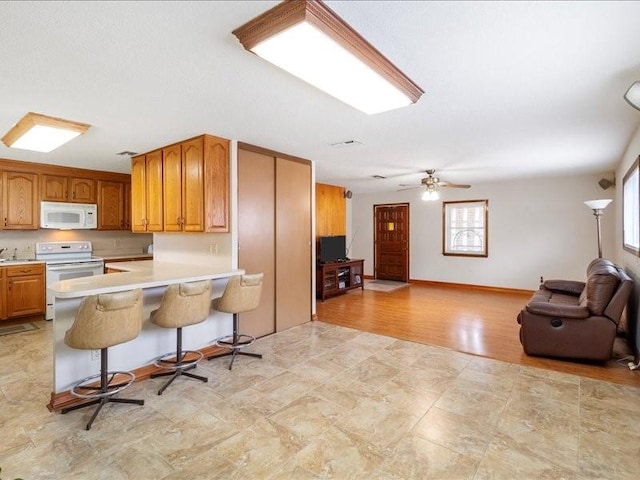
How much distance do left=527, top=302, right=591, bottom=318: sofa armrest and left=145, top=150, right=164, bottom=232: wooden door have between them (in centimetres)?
438

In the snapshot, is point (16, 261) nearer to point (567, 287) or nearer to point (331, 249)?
point (331, 249)

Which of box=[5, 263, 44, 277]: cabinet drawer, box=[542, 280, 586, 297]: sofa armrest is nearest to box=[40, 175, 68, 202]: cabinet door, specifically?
box=[5, 263, 44, 277]: cabinet drawer

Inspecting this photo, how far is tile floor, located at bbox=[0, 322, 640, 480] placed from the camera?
76.4 inches

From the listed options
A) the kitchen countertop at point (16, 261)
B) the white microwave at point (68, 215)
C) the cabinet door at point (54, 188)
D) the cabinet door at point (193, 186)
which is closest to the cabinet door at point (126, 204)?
the white microwave at point (68, 215)

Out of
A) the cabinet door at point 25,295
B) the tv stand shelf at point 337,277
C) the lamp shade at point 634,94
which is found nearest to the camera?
the lamp shade at point 634,94

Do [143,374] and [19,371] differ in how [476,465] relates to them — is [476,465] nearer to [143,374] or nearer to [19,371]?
[143,374]

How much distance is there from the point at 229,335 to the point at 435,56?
10.9 ft

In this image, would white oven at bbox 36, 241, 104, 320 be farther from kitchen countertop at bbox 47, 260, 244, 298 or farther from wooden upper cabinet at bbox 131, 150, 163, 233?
kitchen countertop at bbox 47, 260, 244, 298

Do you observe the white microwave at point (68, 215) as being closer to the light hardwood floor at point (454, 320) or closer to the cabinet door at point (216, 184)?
the cabinet door at point (216, 184)

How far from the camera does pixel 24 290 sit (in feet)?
15.8

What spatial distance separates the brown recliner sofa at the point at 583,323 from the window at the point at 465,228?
12.9 feet

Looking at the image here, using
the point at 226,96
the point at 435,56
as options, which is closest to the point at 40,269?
the point at 226,96

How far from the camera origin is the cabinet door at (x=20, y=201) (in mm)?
4859

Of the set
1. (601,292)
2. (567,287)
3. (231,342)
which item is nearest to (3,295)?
(231,342)
